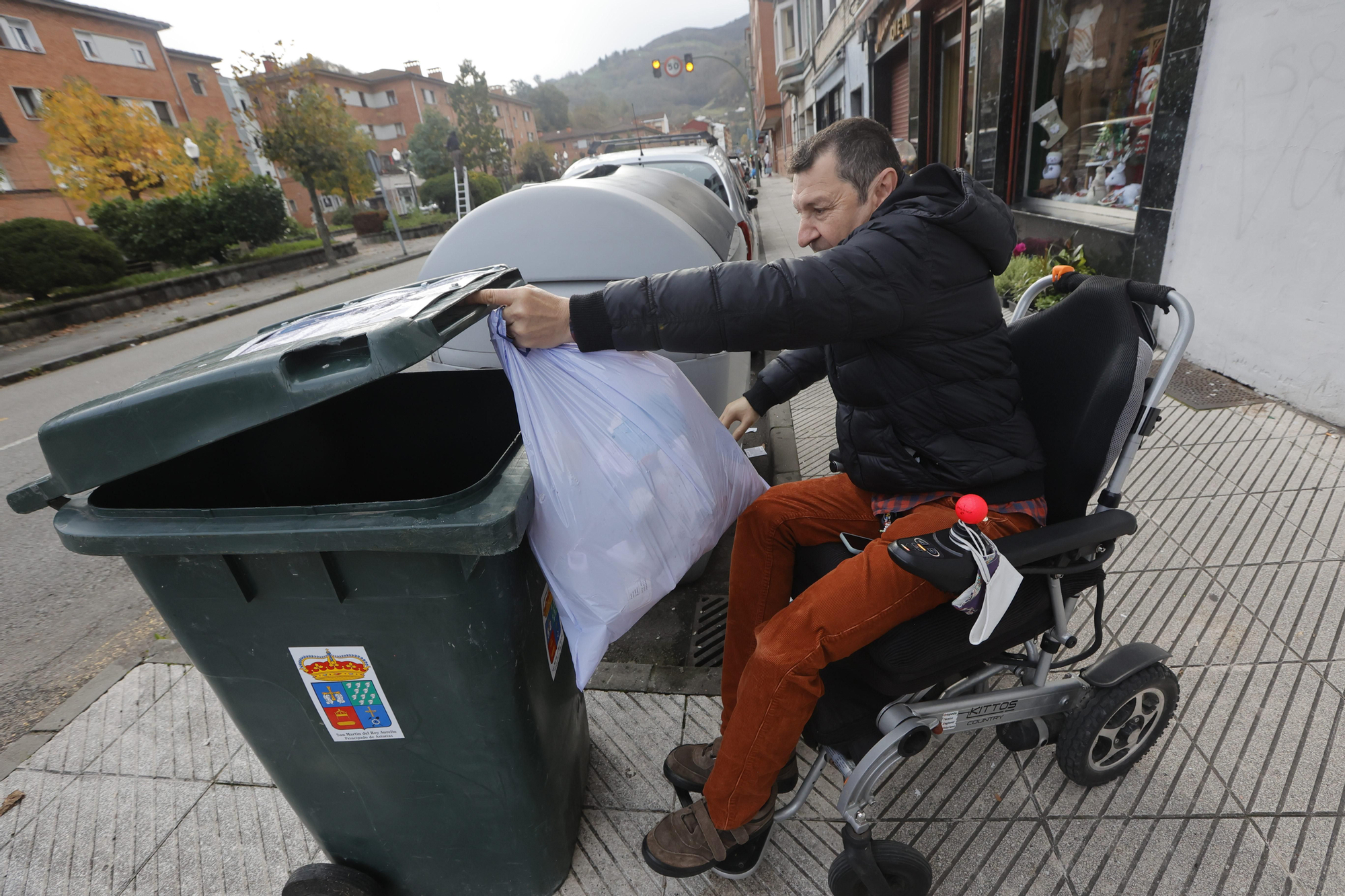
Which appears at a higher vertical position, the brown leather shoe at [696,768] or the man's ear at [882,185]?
the man's ear at [882,185]

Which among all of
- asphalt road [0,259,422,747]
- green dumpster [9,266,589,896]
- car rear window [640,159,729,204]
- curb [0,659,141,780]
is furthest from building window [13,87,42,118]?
green dumpster [9,266,589,896]

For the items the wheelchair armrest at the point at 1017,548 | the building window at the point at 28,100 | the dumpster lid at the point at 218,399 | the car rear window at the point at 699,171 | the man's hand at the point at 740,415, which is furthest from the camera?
the building window at the point at 28,100

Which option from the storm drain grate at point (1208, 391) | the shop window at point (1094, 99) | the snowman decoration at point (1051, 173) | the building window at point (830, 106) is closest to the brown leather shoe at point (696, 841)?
the storm drain grate at point (1208, 391)

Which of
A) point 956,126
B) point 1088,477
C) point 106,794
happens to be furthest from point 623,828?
point 956,126

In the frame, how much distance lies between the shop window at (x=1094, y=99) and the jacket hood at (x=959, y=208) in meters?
4.45

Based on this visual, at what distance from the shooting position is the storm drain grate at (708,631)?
252 cm

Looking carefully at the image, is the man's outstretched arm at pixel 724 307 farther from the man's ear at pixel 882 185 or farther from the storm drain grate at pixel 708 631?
the storm drain grate at pixel 708 631

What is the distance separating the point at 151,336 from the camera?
11.2 meters

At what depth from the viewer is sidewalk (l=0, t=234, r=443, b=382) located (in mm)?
10180

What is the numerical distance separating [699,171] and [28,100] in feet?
107

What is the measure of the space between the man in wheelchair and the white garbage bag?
0.09m

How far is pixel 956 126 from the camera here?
9.95 metres

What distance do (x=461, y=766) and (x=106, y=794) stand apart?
161 cm

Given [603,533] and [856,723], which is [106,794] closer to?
[603,533]
